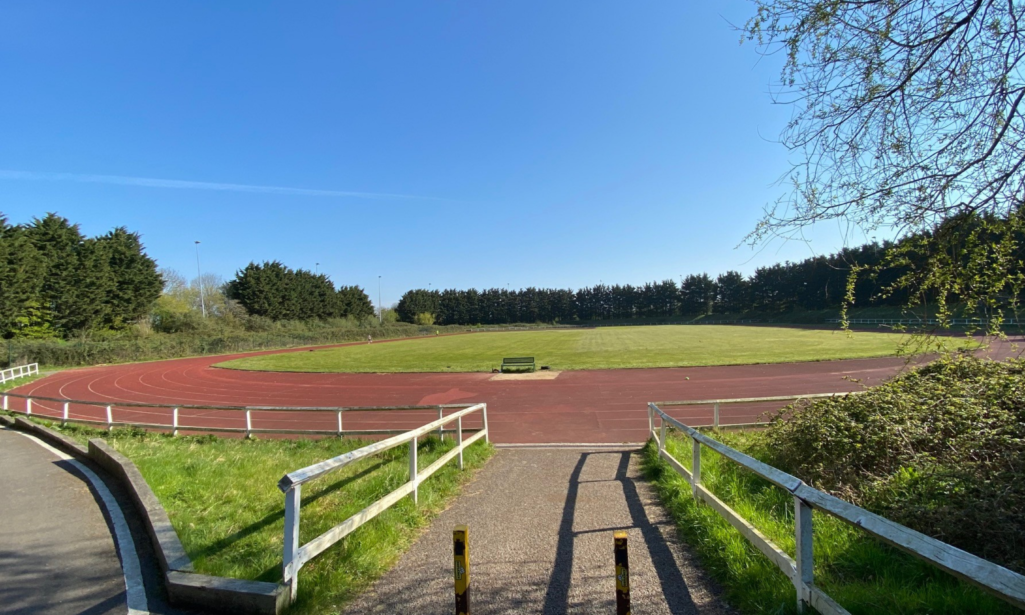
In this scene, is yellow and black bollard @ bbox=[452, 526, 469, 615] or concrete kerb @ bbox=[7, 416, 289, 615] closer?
yellow and black bollard @ bbox=[452, 526, 469, 615]

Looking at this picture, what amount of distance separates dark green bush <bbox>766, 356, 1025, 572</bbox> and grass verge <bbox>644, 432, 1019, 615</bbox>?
1.59 feet

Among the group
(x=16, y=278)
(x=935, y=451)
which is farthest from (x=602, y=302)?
(x=935, y=451)

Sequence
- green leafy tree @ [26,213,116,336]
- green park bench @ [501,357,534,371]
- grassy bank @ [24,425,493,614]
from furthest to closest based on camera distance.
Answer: green leafy tree @ [26,213,116,336] < green park bench @ [501,357,534,371] < grassy bank @ [24,425,493,614]

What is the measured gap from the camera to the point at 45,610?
3711 millimetres

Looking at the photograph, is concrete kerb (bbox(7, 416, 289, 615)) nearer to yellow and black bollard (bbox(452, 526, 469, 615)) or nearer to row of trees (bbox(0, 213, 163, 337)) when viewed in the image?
yellow and black bollard (bbox(452, 526, 469, 615))

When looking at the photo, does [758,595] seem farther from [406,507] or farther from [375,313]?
[375,313]

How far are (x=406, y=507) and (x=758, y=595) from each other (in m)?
3.62

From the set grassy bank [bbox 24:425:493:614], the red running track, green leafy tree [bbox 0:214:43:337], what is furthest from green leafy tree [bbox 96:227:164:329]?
grassy bank [bbox 24:425:493:614]

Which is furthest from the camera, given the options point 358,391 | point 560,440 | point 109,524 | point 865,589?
point 358,391

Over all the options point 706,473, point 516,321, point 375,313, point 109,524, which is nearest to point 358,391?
point 109,524

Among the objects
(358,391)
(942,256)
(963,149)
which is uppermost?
(963,149)

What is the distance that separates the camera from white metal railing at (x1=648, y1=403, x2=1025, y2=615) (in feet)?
6.04

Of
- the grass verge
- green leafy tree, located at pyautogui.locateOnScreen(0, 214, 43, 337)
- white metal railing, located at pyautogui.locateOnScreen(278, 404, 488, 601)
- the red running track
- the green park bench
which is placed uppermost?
green leafy tree, located at pyautogui.locateOnScreen(0, 214, 43, 337)

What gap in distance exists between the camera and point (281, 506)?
6152 millimetres
